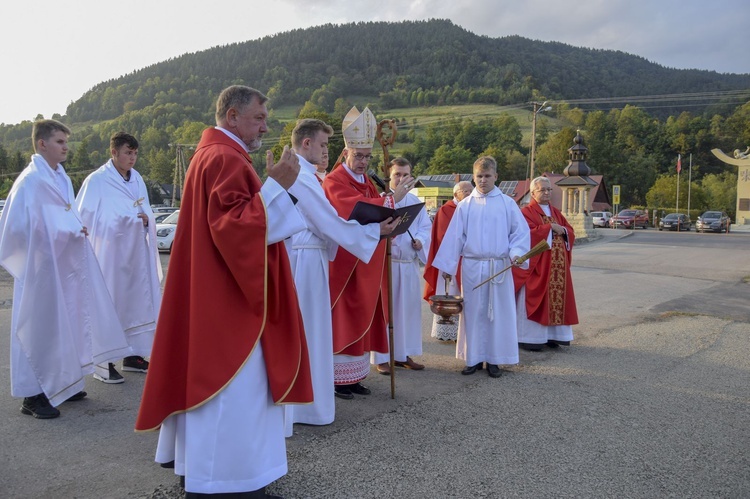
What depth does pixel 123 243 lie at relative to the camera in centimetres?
588

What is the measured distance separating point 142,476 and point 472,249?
12.7 ft

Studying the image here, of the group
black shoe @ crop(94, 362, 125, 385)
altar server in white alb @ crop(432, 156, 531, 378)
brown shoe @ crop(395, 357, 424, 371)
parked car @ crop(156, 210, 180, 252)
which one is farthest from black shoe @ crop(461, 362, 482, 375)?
parked car @ crop(156, 210, 180, 252)

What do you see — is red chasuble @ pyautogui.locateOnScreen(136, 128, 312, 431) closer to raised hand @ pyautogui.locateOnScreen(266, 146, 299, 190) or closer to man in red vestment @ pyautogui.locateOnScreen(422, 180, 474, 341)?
raised hand @ pyautogui.locateOnScreen(266, 146, 299, 190)

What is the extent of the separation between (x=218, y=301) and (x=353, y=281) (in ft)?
7.45

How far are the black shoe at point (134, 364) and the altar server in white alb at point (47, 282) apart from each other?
0.88 m

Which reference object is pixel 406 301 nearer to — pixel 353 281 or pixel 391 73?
pixel 353 281

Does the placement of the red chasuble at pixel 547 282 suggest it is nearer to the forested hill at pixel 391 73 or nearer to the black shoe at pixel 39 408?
the black shoe at pixel 39 408

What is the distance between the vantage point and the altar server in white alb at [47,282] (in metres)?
4.63

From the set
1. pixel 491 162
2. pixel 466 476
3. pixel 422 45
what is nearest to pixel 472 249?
pixel 491 162

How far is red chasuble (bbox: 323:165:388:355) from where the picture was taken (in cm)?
504

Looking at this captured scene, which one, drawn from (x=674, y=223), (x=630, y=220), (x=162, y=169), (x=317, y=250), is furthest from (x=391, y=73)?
(x=317, y=250)

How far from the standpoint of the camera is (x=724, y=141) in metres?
84.3

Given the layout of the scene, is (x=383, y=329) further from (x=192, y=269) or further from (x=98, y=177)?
(x=98, y=177)

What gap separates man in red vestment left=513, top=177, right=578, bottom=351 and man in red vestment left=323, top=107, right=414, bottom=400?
261 cm
